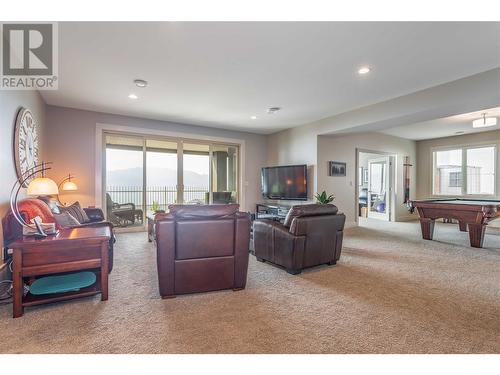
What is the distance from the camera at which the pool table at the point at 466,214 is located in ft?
14.1

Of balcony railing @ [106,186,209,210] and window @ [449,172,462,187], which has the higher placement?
window @ [449,172,462,187]

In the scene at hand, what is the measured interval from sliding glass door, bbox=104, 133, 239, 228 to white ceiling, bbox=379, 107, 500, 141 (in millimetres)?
4648

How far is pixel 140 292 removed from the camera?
2564mm

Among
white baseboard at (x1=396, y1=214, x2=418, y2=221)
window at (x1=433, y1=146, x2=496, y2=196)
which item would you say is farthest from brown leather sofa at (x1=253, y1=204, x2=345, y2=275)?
window at (x1=433, y1=146, x2=496, y2=196)

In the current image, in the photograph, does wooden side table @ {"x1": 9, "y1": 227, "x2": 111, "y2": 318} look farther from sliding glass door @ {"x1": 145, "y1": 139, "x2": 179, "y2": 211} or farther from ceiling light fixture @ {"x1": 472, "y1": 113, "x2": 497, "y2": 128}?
ceiling light fixture @ {"x1": 472, "y1": 113, "x2": 497, "y2": 128}

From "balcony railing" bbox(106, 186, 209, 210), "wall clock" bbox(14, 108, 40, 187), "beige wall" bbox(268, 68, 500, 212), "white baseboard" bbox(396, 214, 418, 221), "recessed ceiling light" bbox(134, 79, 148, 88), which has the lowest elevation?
"white baseboard" bbox(396, 214, 418, 221)

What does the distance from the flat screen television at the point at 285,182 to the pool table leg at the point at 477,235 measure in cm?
312

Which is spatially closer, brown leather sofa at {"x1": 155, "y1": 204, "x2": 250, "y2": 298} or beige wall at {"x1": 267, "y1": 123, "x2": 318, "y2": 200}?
brown leather sofa at {"x1": 155, "y1": 204, "x2": 250, "y2": 298}

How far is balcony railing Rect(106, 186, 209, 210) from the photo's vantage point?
19.5 ft

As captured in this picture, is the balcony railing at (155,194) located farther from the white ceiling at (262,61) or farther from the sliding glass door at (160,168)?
the white ceiling at (262,61)

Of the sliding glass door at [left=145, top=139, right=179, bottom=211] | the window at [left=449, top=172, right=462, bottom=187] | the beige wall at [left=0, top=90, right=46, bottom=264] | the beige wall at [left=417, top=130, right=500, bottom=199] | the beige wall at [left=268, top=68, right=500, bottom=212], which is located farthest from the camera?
the window at [left=449, top=172, right=462, bottom=187]

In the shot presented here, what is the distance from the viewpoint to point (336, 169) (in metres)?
6.27

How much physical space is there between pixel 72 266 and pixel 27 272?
0.31m

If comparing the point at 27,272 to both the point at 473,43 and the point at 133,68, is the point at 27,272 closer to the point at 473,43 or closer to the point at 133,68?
the point at 133,68
